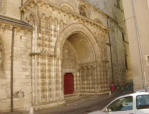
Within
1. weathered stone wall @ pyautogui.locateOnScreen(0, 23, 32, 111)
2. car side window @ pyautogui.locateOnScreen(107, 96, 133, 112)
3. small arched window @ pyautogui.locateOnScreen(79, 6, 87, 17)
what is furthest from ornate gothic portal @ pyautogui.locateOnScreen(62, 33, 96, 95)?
car side window @ pyautogui.locateOnScreen(107, 96, 133, 112)

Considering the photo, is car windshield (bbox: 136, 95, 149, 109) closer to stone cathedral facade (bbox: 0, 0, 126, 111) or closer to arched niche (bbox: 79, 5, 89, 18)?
stone cathedral facade (bbox: 0, 0, 126, 111)

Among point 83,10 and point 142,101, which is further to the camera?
point 83,10

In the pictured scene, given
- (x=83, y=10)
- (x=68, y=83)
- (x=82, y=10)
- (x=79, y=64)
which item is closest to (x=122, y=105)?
(x=68, y=83)

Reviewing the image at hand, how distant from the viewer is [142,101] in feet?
12.8

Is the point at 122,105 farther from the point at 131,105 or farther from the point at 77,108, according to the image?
the point at 77,108

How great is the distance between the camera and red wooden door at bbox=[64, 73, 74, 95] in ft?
41.8

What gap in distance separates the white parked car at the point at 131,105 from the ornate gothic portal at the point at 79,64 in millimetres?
8807

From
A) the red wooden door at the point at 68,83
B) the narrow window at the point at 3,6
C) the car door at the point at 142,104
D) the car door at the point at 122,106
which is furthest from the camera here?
the red wooden door at the point at 68,83

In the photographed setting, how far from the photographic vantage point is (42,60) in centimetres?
889

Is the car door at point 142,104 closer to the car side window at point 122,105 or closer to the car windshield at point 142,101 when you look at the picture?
the car windshield at point 142,101

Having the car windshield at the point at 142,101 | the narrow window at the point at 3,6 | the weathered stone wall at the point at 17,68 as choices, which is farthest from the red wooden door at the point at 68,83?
the car windshield at the point at 142,101

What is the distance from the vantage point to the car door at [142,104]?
373cm

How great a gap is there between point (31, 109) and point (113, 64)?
43.4 ft

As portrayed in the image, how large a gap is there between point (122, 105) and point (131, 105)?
10.8 inches
